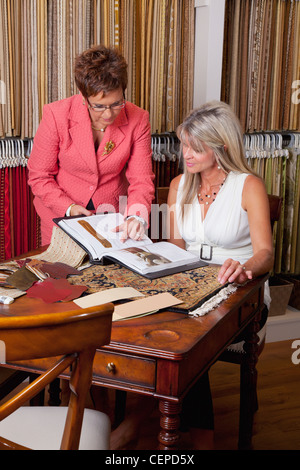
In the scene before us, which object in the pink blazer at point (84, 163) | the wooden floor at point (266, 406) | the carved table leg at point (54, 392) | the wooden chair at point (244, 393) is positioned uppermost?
the pink blazer at point (84, 163)

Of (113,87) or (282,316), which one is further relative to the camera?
(282,316)

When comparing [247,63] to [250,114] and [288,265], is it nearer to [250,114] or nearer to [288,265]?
[250,114]

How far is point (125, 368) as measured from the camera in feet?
4.66

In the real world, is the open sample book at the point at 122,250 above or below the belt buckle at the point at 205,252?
above

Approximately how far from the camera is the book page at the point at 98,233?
6.64 ft

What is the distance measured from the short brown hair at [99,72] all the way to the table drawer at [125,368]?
1.20m

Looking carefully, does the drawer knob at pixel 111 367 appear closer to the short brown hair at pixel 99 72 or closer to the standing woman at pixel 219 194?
the standing woman at pixel 219 194

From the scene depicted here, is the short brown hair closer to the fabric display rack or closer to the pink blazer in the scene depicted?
the pink blazer

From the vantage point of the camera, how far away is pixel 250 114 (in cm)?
355

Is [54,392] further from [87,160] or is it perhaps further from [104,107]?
[104,107]

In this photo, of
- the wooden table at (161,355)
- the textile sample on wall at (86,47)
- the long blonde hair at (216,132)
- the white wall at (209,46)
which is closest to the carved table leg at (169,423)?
the wooden table at (161,355)

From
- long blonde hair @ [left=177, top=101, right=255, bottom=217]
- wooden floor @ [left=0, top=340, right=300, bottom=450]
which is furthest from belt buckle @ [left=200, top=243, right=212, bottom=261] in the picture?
wooden floor @ [left=0, top=340, right=300, bottom=450]
